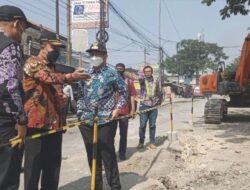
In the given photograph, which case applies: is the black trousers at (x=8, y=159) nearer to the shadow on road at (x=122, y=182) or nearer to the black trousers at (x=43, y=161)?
the black trousers at (x=43, y=161)

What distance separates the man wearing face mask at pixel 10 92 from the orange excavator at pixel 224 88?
393 inches

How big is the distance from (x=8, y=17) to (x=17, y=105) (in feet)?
2.32

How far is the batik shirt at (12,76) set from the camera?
3465 mm

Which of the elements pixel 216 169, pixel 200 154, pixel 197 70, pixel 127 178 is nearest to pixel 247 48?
pixel 200 154

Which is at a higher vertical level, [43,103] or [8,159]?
[43,103]

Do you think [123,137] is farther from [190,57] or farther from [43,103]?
[190,57]

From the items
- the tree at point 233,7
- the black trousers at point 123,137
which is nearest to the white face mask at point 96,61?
the black trousers at point 123,137

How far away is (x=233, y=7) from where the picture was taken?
11414mm

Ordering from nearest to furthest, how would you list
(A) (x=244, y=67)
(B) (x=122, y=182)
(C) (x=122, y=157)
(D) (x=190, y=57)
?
(B) (x=122, y=182), (C) (x=122, y=157), (A) (x=244, y=67), (D) (x=190, y=57)

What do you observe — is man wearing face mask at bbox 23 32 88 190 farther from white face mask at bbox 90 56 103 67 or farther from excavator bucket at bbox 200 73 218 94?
excavator bucket at bbox 200 73 218 94

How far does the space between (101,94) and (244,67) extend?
835 cm

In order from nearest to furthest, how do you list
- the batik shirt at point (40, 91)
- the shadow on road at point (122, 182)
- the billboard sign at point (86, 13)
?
the batik shirt at point (40, 91) < the shadow on road at point (122, 182) < the billboard sign at point (86, 13)

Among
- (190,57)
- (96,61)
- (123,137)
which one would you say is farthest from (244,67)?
(190,57)

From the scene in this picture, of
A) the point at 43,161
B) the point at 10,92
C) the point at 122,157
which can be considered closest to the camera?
the point at 10,92
